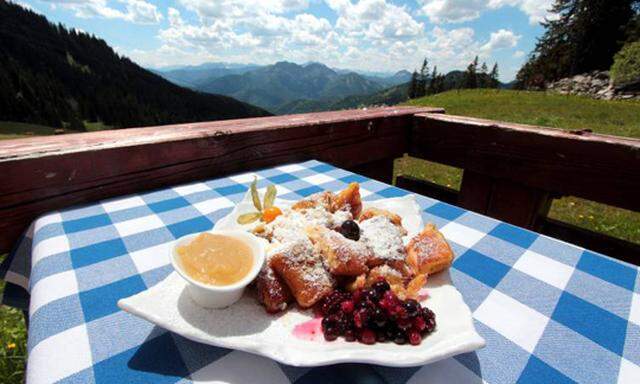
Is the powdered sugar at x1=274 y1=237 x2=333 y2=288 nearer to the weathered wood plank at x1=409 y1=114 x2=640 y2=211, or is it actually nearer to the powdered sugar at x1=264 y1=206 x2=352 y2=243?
the powdered sugar at x1=264 y1=206 x2=352 y2=243

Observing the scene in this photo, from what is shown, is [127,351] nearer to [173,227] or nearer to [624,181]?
[173,227]

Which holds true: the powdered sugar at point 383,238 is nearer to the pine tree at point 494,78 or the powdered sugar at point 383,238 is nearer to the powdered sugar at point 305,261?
the powdered sugar at point 305,261

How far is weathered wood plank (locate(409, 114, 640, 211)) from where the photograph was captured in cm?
188

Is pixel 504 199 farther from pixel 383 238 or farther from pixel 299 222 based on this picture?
pixel 299 222

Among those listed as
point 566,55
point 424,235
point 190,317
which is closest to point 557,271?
point 424,235

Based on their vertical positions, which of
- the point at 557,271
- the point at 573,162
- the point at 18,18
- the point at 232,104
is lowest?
the point at 232,104

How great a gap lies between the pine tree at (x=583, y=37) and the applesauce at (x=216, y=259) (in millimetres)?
44901

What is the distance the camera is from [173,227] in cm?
150

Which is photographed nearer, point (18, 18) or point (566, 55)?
point (566, 55)

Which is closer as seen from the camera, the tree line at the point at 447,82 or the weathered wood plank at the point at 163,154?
the weathered wood plank at the point at 163,154

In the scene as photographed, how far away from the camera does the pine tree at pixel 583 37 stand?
34.0 metres

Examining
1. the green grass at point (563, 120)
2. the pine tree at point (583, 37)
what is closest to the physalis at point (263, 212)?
the green grass at point (563, 120)

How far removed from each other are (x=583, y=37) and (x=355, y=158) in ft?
150

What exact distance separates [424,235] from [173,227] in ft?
3.53
